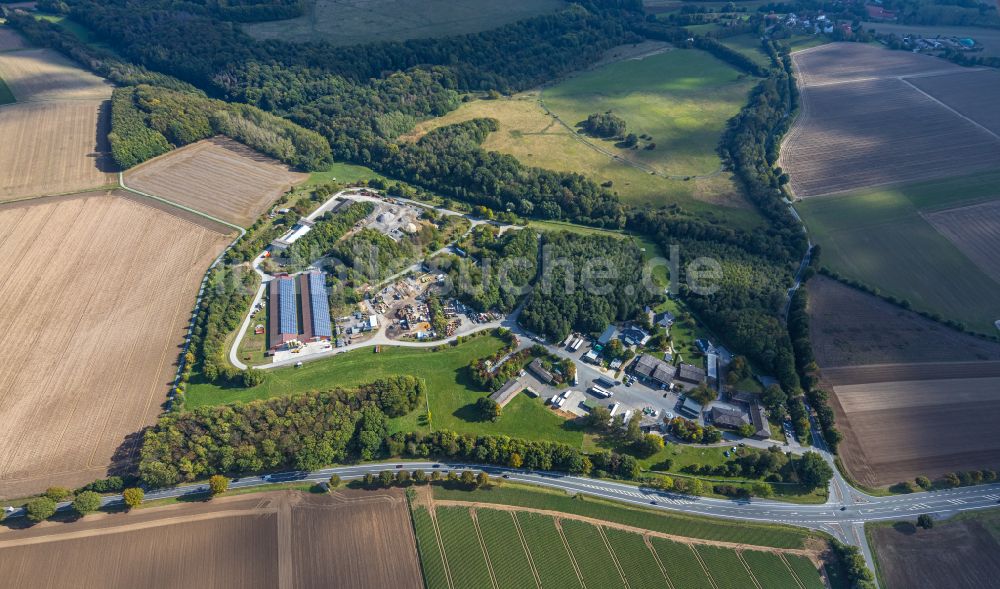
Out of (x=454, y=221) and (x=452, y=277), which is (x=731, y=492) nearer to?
(x=452, y=277)

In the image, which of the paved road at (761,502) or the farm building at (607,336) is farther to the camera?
the farm building at (607,336)

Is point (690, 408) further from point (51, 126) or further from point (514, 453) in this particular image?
point (51, 126)

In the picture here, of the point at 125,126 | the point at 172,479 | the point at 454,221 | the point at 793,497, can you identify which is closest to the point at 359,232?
the point at 454,221

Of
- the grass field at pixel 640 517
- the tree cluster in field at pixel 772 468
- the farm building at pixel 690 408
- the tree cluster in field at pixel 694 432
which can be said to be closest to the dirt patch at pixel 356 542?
the grass field at pixel 640 517

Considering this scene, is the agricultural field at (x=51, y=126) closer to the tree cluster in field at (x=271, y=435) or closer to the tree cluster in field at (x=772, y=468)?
the tree cluster in field at (x=271, y=435)

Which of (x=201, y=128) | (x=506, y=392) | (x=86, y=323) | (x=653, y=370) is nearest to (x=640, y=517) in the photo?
(x=653, y=370)

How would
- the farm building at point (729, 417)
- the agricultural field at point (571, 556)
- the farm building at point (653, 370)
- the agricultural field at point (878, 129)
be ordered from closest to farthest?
the agricultural field at point (571, 556), the farm building at point (729, 417), the farm building at point (653, 370), the agricultural field at point (878, 129)
